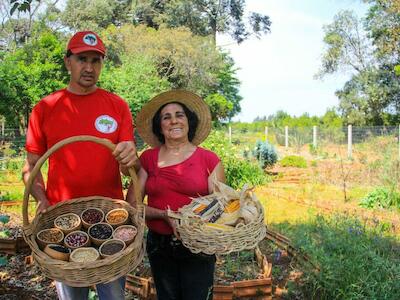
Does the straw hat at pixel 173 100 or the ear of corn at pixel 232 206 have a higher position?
the straw hat at pixel 173 100

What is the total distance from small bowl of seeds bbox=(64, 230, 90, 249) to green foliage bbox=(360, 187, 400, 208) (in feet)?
17.5

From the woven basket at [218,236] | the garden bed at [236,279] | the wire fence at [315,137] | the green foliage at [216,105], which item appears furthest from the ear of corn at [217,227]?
the green foliage at [216,105]

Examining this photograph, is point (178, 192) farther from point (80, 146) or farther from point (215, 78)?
point (215, 78)

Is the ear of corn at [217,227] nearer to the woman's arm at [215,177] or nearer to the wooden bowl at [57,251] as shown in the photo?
the woman's arm at [215,177]

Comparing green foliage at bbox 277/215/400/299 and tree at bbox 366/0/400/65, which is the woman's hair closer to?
green foliage at bbox 277/215/400/299

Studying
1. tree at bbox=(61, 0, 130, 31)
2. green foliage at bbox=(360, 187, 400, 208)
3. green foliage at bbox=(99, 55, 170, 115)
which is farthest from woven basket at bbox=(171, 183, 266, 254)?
tree at bbox=(61, 0, 130, 31)

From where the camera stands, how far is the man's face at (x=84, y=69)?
2.12 meters

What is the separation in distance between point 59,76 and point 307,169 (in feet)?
30.7

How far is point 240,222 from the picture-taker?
1926mm

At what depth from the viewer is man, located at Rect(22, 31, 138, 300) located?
2080 millimetres

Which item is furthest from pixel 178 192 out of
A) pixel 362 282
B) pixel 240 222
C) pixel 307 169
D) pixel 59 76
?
pixel 59 76

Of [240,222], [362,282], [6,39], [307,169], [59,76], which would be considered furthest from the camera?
[6,39]

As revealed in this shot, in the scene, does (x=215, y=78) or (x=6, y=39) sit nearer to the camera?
(x=215, y=78)

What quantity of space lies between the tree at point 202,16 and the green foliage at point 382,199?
23.2 metres
